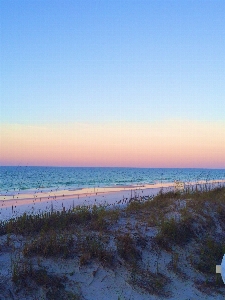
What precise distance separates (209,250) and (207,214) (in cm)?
238

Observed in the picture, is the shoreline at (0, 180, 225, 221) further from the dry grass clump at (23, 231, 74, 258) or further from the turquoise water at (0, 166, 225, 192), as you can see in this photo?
the dry grass clump at (23, 231, 74, 258)

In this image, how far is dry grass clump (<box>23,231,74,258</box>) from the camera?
7347 millimetres

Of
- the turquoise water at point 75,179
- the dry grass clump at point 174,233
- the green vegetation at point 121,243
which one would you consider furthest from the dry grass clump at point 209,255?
the turquoise water at point 75,179

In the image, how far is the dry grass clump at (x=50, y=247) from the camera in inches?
289

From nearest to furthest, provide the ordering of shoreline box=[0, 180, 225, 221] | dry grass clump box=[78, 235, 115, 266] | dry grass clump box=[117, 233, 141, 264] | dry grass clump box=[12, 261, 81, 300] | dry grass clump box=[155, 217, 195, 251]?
dry grass clump box=[12, 261, 81, 300] → dry grass clump box=[78, 235, 115, 266] → dry grass clump box=[117, 233, 141, 264] → dry grass clump box=[155, 217, 195, 251] → shoreline box=[0, 180, 225, 221]

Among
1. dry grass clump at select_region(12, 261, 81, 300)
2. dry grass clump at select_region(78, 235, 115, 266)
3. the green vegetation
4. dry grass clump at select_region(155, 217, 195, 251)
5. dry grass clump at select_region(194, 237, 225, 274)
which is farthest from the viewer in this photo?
dry grass clump at select_region(155, 217, 195, 251)

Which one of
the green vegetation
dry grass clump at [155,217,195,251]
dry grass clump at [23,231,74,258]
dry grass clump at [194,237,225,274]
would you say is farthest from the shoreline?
dry grass clump at [194,237,225,274]

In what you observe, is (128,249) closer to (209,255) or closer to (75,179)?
(209,255)

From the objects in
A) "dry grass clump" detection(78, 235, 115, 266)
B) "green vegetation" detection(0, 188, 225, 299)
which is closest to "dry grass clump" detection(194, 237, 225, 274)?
"green vegetation" detection(0, 188, 225, 299)

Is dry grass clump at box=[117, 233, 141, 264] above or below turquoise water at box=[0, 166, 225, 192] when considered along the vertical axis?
above

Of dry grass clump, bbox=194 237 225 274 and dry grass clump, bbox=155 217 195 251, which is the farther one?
dry grass clump, bbox=155 217 195 251

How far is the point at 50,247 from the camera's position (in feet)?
24.4

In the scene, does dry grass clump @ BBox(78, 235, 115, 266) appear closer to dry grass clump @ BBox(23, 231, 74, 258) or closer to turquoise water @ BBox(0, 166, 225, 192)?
dry grass clump @ BBox(23, 231, 74, 258)

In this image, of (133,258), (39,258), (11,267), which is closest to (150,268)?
(133,258)
